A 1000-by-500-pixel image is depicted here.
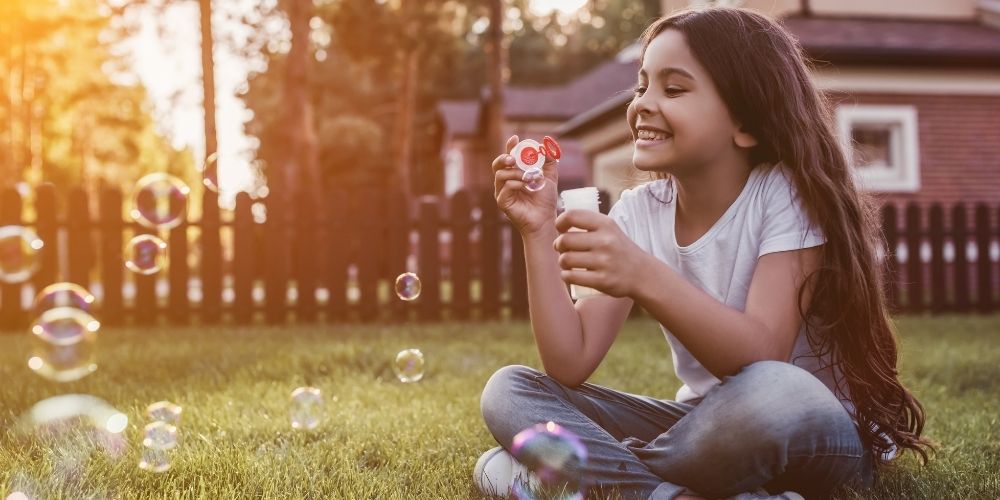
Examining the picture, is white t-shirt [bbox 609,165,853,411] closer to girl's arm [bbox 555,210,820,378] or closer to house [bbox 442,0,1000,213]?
girl's arm [bbox 555,210,820,378]

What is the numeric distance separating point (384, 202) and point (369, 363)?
3.63 metres

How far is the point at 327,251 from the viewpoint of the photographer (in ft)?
26.2

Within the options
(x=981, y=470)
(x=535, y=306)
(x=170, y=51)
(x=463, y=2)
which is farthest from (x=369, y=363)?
(x=463, y=2)

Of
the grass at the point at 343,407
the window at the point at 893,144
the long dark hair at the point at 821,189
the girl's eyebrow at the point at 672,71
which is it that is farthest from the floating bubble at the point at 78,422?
the window at the point at 893,144

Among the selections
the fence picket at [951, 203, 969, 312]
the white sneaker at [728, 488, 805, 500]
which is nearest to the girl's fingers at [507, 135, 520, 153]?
the white sneaker at [728, 488, 805, 500]

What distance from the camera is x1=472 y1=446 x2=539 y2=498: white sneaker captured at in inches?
91.5

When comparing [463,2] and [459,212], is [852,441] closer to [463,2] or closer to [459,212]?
[459,212]

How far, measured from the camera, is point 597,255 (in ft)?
6.34

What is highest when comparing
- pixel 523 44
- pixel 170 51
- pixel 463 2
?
pixel 523 44

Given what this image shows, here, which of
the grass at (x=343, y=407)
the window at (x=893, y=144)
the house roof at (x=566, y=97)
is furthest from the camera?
the house roof at (x=566, y=97)

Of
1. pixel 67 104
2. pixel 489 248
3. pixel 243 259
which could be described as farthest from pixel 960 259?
pixel 67 104

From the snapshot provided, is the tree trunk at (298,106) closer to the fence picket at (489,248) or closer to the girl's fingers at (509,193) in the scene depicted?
the fence picket at (489,248)

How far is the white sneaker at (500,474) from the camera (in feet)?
7.63

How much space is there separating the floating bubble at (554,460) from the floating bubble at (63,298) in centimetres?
199
